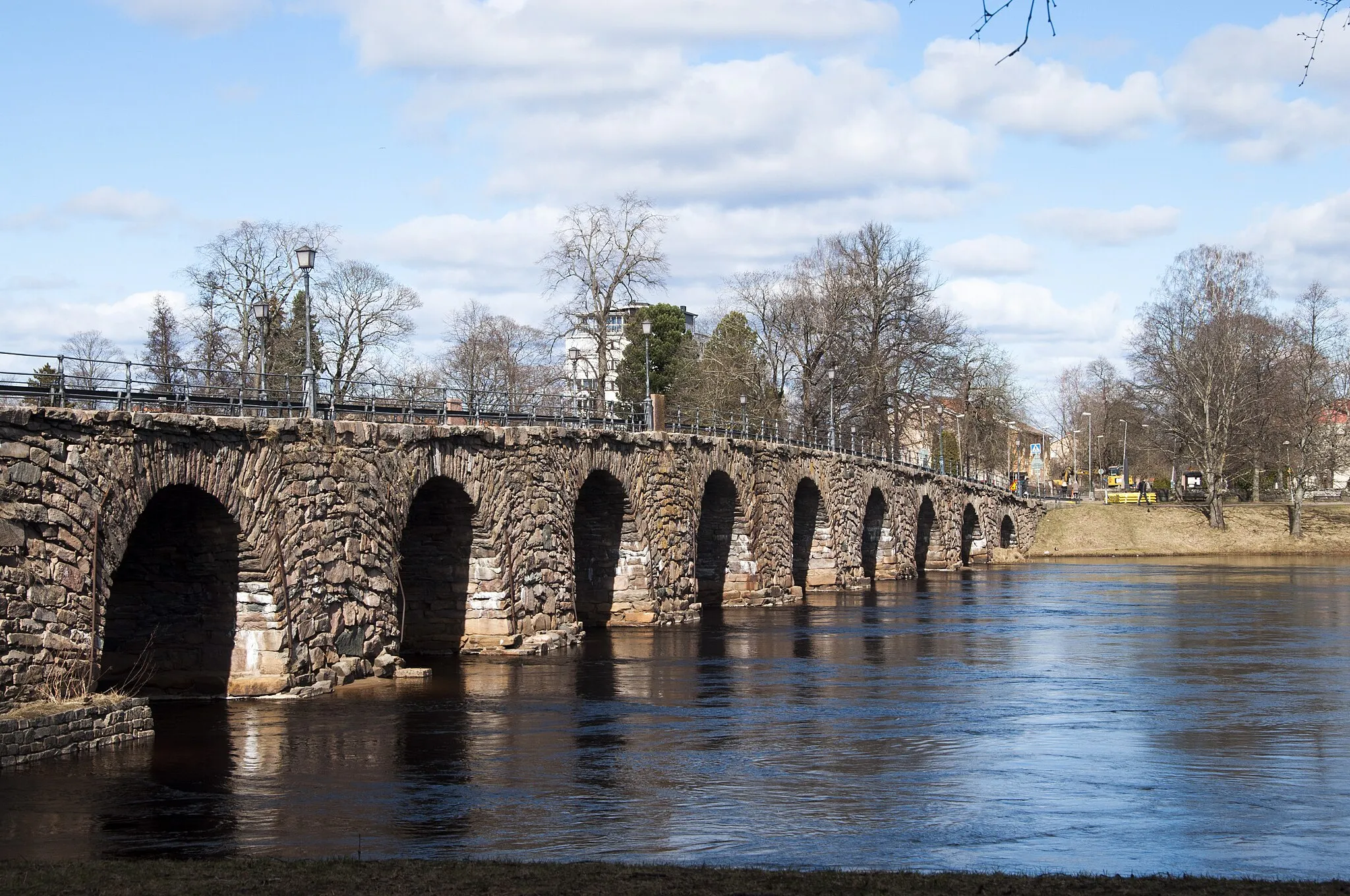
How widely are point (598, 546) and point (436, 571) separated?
7.26 meters

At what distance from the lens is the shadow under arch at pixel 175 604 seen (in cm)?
2153

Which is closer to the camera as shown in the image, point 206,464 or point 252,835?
point 252,835

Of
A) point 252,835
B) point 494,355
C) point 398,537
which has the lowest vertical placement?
point 252,835

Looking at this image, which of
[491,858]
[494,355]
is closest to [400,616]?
[491,858]

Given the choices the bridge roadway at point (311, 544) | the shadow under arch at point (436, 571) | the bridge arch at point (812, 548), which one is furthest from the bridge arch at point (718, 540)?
the shadow under arch at point (436, 571)

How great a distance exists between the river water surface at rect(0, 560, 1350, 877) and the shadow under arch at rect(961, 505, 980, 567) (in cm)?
4175

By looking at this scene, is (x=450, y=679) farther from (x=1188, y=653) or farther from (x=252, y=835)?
(x=1188, y=653)

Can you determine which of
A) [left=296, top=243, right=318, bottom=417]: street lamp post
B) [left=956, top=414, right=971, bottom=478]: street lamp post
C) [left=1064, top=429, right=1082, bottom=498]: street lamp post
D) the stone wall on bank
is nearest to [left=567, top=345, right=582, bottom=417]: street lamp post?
[left=296, top=243, right=318, bottom=417]: street lamp post

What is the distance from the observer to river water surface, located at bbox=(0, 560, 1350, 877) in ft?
44.1

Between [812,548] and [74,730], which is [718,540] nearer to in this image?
[812,548]

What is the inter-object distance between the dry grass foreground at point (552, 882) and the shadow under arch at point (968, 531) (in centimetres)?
6389

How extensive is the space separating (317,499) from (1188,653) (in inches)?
707

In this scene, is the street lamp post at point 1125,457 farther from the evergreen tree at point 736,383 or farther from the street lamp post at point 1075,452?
the evergreen tree at point 736,383

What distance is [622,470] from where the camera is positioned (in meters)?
33.7
